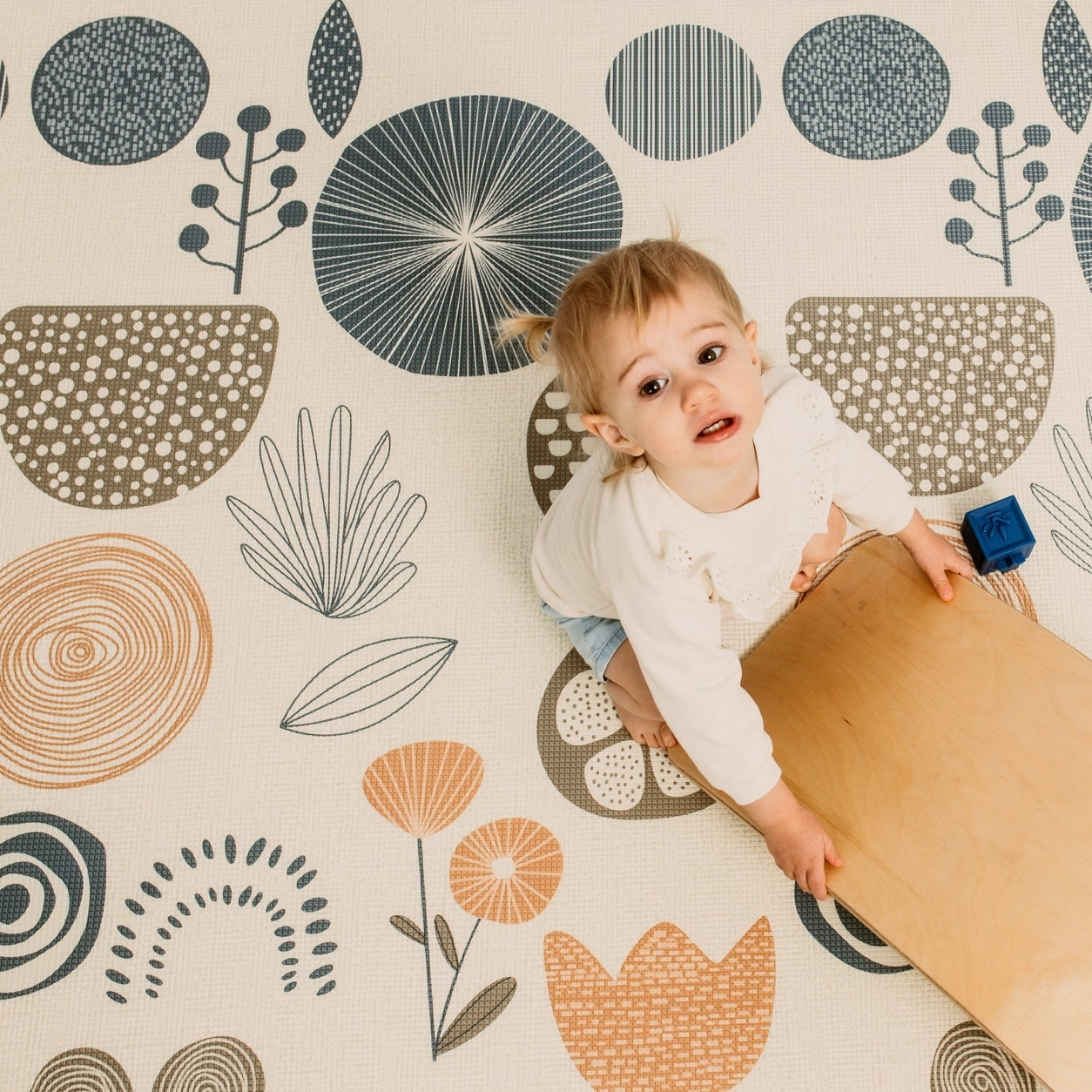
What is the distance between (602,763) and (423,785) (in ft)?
0.51

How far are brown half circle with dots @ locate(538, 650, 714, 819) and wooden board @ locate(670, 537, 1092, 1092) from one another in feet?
0.11

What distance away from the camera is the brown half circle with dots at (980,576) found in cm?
86

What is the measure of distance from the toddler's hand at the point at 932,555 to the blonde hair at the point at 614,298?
262 mm

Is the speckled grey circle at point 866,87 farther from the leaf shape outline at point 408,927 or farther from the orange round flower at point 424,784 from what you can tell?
the leaf shape outline at point 408,927

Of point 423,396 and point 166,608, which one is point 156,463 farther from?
point 423,396

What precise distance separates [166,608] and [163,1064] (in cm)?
38

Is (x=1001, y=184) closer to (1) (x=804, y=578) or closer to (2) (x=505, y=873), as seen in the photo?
(1) (x=804, y=578)

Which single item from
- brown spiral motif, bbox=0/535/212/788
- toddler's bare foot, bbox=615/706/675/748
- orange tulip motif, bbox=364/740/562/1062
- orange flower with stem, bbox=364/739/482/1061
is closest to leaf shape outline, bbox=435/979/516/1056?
orange tulip motif, bbox=364/740/562/1062

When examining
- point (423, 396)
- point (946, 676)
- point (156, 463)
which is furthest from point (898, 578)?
point (156, 463)

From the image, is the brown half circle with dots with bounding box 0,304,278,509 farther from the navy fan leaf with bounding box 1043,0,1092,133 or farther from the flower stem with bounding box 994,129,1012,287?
the navy fan leaf with bounding box 1043,0,1092,133

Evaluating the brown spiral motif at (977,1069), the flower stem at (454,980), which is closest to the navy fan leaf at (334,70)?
the flower stem at (454,980)

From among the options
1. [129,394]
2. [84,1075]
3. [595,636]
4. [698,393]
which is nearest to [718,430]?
[698,393]

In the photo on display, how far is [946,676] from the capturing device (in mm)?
785

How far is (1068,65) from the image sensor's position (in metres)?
0.96
